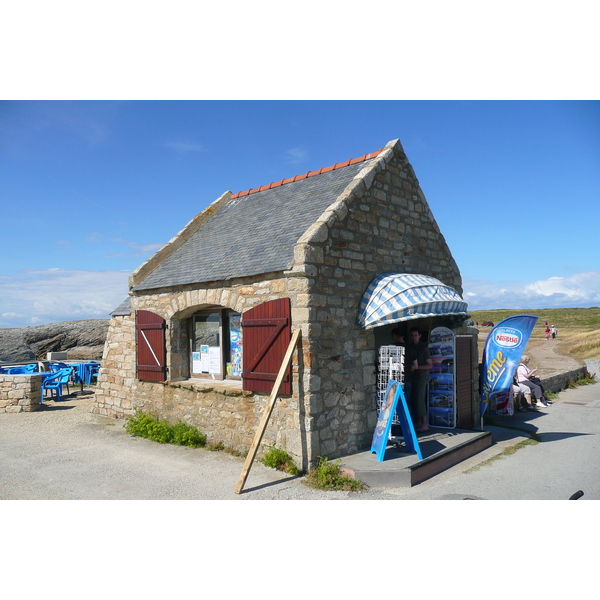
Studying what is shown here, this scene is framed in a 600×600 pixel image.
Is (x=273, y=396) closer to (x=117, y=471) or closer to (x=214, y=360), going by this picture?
(x=214, y=360)

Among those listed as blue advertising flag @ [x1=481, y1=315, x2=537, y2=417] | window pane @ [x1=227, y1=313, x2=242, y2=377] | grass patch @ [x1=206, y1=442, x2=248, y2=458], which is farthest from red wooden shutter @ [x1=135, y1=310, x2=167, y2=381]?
blue advertising flag @ [x1=481, y1=315, x2=537, y2=417]

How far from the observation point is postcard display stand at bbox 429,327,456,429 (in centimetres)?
889

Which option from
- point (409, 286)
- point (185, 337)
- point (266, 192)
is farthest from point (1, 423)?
→ point (409, 286)

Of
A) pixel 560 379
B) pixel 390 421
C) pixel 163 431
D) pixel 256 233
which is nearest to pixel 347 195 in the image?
pixel 256 233

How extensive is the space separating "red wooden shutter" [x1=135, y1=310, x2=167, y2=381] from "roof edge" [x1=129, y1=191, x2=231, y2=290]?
0.84 meters

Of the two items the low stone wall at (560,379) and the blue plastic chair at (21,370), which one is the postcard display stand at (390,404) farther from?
the blue plastic chair at (21,370)

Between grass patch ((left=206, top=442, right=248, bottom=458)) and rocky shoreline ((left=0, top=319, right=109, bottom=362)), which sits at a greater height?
rocky shoreline ((left=0, top=319, right=109, bottom=362))

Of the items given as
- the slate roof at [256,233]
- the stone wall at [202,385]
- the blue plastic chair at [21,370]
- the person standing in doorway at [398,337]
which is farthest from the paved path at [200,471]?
the blue plastic chair at [21,370]

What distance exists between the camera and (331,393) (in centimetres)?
721

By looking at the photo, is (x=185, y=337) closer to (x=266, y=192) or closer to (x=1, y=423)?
(x=266, y=192)

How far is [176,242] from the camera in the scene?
1134cm

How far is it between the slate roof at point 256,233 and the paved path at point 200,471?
3.18 m

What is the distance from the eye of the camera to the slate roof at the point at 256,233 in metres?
8.13

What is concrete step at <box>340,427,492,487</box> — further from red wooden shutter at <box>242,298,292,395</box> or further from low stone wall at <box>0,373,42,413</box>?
low stone wall at <box>0,373,42,413</box>
